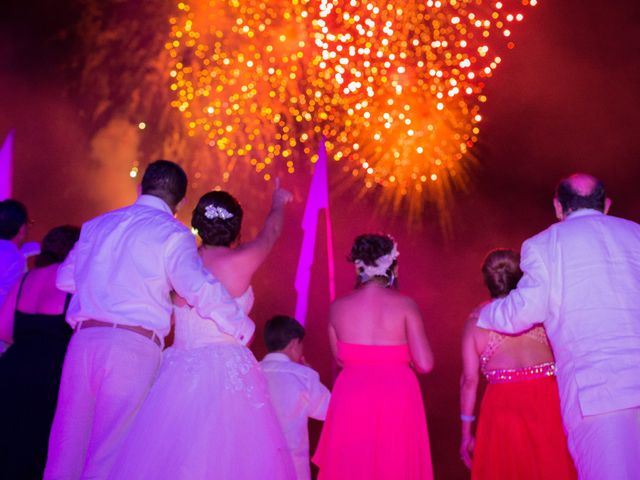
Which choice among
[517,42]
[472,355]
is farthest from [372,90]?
[472,355]

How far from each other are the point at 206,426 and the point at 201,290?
1.92ft

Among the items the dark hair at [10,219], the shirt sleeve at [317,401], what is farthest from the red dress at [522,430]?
the dark hair at [10,219]

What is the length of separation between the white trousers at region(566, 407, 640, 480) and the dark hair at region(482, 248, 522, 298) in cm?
129

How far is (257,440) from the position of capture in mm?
3301

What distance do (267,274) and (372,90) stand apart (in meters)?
2.57

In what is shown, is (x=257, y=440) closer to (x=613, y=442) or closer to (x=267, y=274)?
(x=613, y=442)

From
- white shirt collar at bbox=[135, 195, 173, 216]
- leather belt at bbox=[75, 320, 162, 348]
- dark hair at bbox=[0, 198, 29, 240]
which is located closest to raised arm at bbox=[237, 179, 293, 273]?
white shirt collar at bbox=[135, 195, 173, 216]

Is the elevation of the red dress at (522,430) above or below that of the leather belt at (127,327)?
below

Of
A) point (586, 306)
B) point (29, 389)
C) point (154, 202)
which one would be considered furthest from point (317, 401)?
point (586, 306)

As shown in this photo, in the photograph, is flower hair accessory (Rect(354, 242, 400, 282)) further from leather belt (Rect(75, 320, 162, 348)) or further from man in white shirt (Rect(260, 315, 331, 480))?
leather belt (Rect(75, 320, 162, 348))

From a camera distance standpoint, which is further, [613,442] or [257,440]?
[257,440]

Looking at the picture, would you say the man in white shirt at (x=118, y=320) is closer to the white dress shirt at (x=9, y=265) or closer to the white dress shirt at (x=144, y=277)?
the white dress shirt at (x=144, y=277)

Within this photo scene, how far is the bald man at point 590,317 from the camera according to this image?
287 cm

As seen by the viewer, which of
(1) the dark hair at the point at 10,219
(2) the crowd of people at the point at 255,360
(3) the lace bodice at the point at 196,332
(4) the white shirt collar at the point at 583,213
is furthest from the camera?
(1) the dark hair at the point at 10,219
